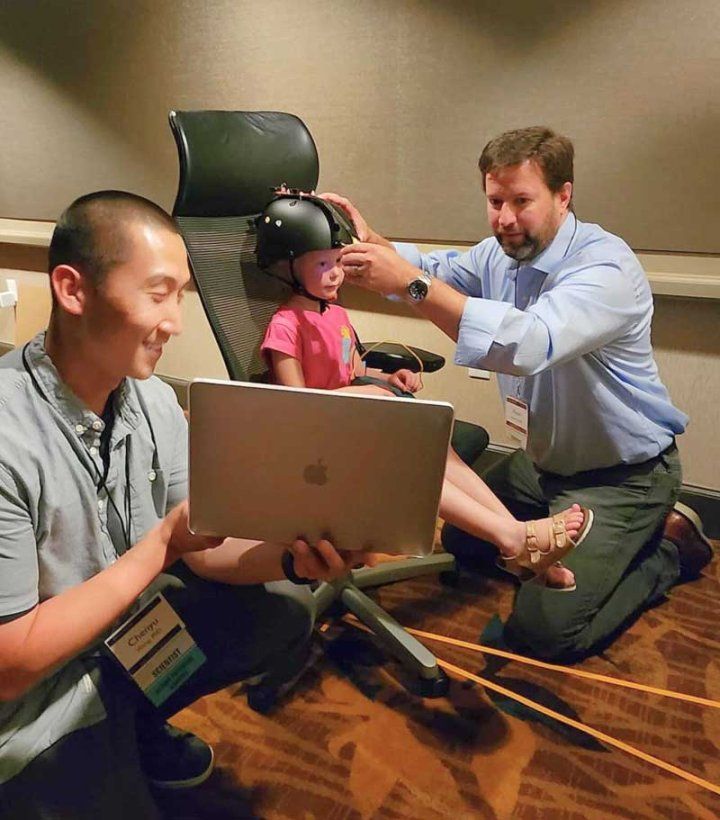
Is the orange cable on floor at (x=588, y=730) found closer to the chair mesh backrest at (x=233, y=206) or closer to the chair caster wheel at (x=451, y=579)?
the chair caster wheel at (x=451, y=579)

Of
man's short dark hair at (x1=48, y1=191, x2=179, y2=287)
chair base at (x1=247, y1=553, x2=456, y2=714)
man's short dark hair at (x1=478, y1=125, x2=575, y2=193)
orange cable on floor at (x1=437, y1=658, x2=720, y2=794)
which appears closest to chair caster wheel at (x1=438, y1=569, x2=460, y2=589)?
chair base at (x1=247, y1=553, x2=456, y2=714)

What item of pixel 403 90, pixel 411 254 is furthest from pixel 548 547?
pixel 403 90

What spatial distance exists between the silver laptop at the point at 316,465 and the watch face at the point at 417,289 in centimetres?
59

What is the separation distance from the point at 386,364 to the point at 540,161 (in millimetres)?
599

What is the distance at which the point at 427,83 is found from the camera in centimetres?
209

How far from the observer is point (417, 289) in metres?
1.38

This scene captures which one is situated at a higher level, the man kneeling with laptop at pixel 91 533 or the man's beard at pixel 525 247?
the man's beard at pixel 525 247

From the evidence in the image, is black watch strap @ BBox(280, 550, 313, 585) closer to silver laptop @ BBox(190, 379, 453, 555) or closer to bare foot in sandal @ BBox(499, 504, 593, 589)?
silver laptop @ BBox(190, 379, 453, 555)

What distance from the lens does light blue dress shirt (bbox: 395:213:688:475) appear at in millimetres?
1375

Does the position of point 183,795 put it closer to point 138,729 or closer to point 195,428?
point 138,729

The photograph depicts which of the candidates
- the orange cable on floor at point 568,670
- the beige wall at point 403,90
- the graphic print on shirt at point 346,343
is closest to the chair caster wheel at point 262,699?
the orange cable on floor at point 568,670

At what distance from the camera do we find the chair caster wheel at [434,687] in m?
1.48

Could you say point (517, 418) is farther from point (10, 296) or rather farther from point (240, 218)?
point (10, 296)

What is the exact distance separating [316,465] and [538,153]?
1030mm
